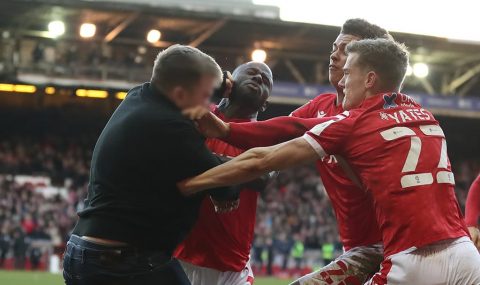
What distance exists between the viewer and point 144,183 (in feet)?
13.7

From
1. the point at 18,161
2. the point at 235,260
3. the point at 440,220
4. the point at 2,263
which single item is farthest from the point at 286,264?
the point at 440,220

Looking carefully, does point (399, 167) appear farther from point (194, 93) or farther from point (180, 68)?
point (180, 68)

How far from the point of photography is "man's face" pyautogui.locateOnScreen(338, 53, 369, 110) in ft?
16.1

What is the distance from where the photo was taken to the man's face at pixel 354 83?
→ 4.91 meters

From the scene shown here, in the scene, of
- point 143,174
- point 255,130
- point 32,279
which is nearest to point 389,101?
point 255,130

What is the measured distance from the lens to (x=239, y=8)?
111 feet

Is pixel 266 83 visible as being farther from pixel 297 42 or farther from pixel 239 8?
pixel 239 8

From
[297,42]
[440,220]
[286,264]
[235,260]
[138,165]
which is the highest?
[297,42]

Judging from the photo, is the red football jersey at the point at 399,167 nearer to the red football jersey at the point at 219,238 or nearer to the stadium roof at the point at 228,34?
the red football jersey at the point at 219,238

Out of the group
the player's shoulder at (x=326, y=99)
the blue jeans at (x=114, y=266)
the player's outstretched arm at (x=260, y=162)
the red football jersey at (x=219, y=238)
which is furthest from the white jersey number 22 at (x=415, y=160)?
the red football jersey at (x=219, y=238)

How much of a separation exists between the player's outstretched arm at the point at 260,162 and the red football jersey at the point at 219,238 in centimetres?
160

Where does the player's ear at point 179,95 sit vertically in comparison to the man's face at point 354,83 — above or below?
below

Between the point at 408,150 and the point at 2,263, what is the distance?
20223 mm

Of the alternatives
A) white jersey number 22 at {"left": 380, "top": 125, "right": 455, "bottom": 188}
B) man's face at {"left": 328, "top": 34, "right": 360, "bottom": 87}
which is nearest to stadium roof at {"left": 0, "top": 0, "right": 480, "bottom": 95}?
man's face at {"left": 328, "top": 34, "right": 360, "bottom": 87}
